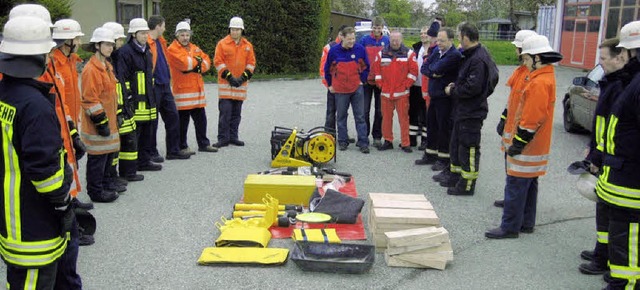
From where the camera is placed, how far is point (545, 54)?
5.70m

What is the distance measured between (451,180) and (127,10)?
22.6 metres

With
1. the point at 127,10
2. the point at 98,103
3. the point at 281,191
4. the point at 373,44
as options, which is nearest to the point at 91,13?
the point at 127,10

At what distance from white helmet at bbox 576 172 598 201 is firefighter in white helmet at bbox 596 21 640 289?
1.93ft

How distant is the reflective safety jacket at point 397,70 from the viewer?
9750 millimetres

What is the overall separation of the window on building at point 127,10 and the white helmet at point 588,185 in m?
24.4

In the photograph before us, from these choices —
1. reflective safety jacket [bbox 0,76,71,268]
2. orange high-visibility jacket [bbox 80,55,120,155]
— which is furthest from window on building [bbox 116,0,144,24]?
reflective safety jacket [bbox 0,76,71,268]

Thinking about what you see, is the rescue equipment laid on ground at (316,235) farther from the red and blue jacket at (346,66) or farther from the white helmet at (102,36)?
the red and blue jacket at (346,66)

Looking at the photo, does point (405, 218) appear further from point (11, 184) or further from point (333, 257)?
point (11, 184)

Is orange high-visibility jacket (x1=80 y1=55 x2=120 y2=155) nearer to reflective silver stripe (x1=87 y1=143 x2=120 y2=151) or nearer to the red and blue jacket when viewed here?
reflective silver stripe (x1=87 y1=143 x2=120 y2=151)

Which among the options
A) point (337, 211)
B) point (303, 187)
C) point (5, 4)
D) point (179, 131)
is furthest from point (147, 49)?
point (5, 4)

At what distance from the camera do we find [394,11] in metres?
63.8

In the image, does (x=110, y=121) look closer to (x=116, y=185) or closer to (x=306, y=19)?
(x=116, y=185)

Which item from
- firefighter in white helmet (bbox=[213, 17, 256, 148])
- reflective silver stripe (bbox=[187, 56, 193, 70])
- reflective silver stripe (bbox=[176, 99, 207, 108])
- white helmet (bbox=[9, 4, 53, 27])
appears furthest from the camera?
firefighter in white helmet (bbox=[213, 17, 256, 148])

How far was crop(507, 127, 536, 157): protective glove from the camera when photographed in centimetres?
575
